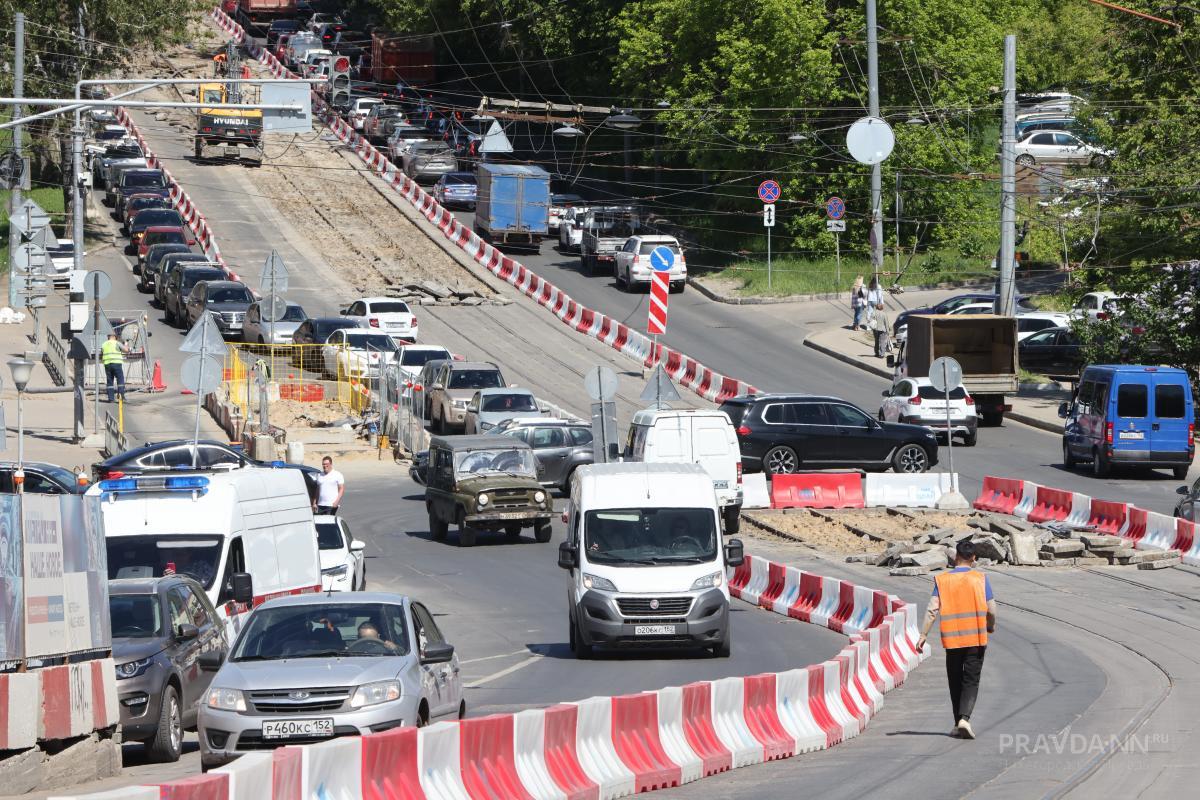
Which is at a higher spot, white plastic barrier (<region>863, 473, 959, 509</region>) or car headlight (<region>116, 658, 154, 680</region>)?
car headlight (<region>116, 658, 154, 680</region>)

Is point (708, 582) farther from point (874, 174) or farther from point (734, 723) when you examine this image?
point (874, 174)

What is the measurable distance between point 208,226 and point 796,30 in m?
22.4

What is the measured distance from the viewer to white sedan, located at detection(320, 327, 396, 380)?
149ft

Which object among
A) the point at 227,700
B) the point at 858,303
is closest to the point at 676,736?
the point at 227,700

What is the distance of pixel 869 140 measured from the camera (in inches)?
1716

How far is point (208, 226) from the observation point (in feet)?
213

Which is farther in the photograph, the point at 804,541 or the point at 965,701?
the point at 804,541

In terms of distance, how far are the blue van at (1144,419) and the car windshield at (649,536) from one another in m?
18.2

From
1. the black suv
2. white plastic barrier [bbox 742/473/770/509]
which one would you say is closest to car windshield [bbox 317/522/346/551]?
white plastic barrier [bbox 742/473/770/509]

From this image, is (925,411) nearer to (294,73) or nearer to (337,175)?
(337,175)

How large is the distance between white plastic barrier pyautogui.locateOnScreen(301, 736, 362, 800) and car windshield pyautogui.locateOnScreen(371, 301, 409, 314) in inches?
1655

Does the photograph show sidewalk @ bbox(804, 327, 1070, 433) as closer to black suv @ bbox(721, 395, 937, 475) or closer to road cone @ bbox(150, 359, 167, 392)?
black suv @ bbox(721, 395, 937, 475)

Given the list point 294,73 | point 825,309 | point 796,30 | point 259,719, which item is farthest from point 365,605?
point 294,73

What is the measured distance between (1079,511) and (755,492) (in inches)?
246
